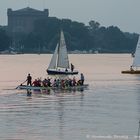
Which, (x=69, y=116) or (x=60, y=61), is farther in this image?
(x=60, y=61)

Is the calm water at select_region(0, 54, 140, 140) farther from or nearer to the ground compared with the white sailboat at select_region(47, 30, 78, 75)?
nearer to the ground

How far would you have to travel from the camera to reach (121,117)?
49.2m

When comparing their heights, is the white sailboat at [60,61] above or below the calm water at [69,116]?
above

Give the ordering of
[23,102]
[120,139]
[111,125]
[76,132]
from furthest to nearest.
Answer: [23,102]
[111,125]
[76,132]
[120,139]

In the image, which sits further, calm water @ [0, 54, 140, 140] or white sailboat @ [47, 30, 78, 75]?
white sailboat @ [47, 30, 78, 75]

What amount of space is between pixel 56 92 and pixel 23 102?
39.4ft

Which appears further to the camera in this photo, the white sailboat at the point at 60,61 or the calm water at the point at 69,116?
the white sailboat at the point at 60,61

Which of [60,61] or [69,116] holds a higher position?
[60,61]

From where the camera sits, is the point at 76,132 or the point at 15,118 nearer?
the point at 76,132

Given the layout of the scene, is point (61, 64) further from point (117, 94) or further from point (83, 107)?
point (83, 107)

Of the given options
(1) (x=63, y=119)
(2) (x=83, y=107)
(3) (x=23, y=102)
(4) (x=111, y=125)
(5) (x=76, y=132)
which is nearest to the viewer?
(5) (x=76, y=132)

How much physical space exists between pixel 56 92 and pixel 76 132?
32075 mm

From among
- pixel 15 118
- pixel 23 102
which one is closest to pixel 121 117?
pixel 15 118

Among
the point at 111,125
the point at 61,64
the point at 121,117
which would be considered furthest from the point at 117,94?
the point at 61,64
